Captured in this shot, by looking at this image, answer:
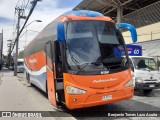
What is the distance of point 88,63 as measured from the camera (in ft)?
28.7

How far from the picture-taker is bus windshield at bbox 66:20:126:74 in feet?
28.8

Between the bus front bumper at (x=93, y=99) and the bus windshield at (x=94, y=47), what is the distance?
684 mm

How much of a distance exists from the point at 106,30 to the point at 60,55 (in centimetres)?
167

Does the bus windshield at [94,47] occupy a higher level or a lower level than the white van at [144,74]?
higher

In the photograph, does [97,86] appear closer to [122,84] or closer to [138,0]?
[122,84]

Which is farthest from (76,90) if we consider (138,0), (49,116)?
(138,0)

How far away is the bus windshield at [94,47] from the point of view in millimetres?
8773

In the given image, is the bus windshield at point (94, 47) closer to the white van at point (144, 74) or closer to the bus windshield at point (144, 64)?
the white van at point (144, 74)

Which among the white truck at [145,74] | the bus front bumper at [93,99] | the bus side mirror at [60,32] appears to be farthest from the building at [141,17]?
the bus side mirror at [60,32]

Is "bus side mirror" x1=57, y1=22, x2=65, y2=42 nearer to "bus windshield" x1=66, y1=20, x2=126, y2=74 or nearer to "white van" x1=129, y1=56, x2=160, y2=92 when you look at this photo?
"bus windshield" x1=66, y1=20, x2=126, y2=74

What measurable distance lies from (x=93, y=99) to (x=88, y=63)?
1.06 meters

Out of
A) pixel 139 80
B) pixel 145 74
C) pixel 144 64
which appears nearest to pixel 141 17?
pixel 144 64

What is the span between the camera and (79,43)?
356 inches

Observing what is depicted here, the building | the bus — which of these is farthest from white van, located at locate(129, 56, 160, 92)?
the building
